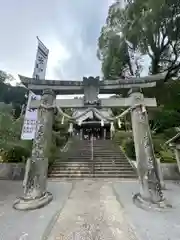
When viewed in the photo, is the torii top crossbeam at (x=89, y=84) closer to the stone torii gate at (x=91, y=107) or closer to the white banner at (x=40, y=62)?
the stone torii gate at (x=91, y=107)

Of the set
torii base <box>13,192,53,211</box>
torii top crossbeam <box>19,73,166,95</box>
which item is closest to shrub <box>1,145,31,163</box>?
torii top crossbeam <box>19,73,166,95</box>

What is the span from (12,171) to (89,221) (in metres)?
6.04

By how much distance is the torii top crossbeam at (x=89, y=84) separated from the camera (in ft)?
17.2

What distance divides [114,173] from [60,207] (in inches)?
193

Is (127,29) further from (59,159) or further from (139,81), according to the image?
(59,159)

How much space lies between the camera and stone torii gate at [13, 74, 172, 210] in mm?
4195

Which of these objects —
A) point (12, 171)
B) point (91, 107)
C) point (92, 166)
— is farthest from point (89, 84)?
point (12, 171)

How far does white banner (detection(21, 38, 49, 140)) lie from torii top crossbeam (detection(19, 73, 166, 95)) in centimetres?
102

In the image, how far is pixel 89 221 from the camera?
330 centimetres

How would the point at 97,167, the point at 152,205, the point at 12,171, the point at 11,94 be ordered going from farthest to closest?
the point at 11,94, the point at 97,167, the point at 12,171, the point at 152,205

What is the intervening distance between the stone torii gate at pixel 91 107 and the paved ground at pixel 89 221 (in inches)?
14.5

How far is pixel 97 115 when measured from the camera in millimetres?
4996

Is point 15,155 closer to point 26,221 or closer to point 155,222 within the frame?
point 26,221

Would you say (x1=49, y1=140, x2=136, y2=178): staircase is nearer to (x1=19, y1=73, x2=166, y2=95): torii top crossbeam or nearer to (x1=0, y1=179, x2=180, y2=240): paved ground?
(x1=0, y1=179, x2=180, y2=240): paved ground
